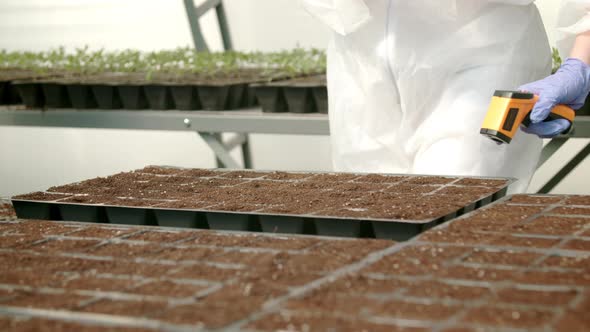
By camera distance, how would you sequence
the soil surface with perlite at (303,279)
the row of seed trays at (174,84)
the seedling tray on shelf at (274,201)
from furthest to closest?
the row of seed trays at (174,84)
the seedling tray on shelf at (274,201)
the soil surface with perlite at (303,279)

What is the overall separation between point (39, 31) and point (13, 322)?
4494mm

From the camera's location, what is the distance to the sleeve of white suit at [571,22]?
5.92ft

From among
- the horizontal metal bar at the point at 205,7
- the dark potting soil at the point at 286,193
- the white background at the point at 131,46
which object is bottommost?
the white background at the point at 131,46

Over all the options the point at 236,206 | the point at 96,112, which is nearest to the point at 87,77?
the point at 96,112

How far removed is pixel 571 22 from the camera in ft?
6.36

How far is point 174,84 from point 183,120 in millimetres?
173

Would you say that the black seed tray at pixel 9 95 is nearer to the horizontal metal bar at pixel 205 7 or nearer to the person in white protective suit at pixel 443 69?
the horizontal metal bar at pixel 205 7

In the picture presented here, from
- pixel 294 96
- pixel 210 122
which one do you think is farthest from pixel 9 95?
pixel 294 96

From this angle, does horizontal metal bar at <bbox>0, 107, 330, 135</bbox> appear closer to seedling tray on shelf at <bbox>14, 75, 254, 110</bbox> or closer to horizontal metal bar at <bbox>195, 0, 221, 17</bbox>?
seedling tray on shelf at <bbox>14, 75, 254, 110</bbox>

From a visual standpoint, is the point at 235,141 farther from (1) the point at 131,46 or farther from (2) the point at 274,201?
(2) the point at 274,201

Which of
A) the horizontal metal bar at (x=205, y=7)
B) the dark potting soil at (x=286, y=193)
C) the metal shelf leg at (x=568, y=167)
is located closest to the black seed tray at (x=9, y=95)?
the horizontal metal bar at (x=205, y=7)

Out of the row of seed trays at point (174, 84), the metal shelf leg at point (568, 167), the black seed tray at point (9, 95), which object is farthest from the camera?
the black seed tray at point (9, 95)

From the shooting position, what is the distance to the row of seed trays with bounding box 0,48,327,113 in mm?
3055

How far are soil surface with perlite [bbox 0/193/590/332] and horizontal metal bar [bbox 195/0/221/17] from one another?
2.99 meters
